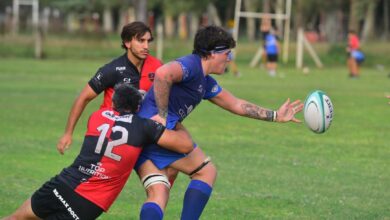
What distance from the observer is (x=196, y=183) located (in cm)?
805

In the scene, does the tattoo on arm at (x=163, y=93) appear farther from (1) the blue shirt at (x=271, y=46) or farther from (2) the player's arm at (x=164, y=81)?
(1) the blue shirt at (x=271, y=46)

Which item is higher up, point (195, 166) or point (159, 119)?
point (159, 119)

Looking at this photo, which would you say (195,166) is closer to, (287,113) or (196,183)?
(196,183)

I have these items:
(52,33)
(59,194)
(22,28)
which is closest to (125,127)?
(59,194)

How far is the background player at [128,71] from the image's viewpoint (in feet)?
28.2

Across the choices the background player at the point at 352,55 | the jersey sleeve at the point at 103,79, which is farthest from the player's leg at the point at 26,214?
the background player at the point at 352,55

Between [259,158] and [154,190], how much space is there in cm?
678

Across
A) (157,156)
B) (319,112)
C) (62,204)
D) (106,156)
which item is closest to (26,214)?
(62,204)

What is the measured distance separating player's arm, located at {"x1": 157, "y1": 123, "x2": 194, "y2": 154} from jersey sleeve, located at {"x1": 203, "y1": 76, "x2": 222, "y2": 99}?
2.38 ft

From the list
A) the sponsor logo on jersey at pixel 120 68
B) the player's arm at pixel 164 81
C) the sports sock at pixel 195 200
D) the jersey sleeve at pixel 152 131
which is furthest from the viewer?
the sponsor logo on jersey at pixel 120 68

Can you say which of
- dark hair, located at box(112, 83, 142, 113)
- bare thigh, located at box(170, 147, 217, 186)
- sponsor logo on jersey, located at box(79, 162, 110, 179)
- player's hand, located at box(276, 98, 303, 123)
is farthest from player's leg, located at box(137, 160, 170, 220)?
player's hand, located at box(276, 98, 303, 123)

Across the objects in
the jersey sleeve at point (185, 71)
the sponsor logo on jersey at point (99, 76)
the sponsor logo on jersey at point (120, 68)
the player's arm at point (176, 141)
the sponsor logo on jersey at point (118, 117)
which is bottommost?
the player's arm at point (176, 141)

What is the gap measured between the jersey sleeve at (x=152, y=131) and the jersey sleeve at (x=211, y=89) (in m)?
1.07

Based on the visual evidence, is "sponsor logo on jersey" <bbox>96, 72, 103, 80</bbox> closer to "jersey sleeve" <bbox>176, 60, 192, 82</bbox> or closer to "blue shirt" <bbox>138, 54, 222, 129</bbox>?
"blue shirt" <bbox>138, 54, 222, 129</bbox>
